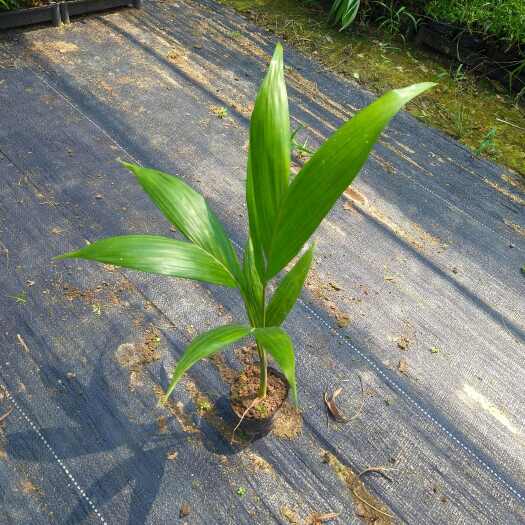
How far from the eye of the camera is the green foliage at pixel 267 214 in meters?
0.67

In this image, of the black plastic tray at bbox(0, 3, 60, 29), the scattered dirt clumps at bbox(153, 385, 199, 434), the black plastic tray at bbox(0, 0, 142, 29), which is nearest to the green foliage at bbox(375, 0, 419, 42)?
the black plastic tray at bbox(0, 0, 142, 29)

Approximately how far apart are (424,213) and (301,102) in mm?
726

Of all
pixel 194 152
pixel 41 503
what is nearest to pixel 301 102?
pixel 194 152

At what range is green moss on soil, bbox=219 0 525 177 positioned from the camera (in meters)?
2.19

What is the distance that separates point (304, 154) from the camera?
6.06 feet

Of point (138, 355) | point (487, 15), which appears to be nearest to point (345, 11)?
point (487, 15)

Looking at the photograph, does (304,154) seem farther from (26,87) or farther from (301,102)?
(26,87)

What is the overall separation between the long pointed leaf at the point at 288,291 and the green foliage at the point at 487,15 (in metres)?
2.26

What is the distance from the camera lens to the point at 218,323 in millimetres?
1313

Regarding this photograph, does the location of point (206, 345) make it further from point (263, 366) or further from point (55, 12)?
point (55, 12)

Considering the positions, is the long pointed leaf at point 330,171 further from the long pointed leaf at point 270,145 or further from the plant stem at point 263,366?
the plant stem at point 263,366

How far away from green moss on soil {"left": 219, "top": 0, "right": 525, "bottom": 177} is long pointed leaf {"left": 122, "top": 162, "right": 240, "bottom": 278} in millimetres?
1587

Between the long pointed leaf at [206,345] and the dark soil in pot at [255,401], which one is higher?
the long pointed leaf at [206,345]

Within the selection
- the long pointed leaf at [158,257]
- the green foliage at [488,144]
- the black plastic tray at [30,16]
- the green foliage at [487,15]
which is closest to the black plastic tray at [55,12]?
the black plastic tray at [30,16]
